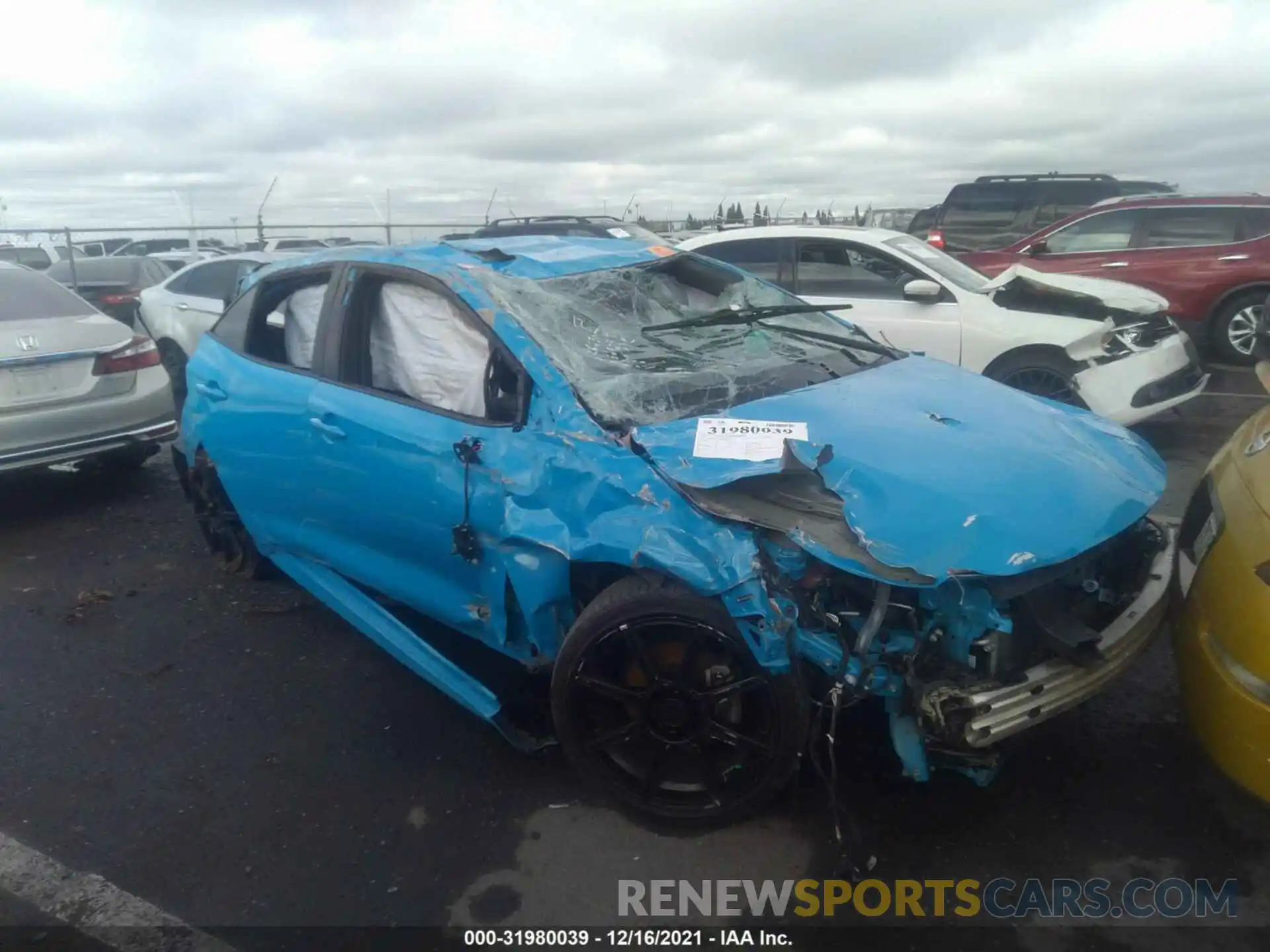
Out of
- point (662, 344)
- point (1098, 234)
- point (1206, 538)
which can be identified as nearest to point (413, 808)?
point (662, 344)

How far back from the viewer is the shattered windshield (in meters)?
3.23

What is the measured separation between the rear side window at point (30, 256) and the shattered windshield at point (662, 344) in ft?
52.5

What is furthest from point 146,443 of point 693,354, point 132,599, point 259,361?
point 693,354

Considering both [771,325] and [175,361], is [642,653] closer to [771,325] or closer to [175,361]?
[771,325]

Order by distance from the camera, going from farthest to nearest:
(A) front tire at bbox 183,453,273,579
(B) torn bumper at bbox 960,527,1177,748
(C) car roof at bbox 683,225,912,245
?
(C) car roof at bbox 683,225,912,245, (A) front tire at bbox 183,453,273,579, (B) torn bumper at bbox 960,527,1177,748

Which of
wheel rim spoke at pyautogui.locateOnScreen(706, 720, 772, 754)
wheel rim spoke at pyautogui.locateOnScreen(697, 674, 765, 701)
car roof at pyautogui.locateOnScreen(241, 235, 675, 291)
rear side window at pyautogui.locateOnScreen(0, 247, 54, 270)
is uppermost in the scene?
car roof at pyautogui.locateOnScreen(241, 235, 675, 291)

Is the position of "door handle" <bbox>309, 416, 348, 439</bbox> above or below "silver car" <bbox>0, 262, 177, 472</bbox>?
above

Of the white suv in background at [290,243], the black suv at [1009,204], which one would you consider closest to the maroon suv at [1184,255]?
the black suv at [1009,204]

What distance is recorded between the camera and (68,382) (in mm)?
5887

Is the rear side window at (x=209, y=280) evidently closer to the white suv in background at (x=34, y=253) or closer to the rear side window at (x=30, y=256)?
the white suv in background at (x=34, y=253)

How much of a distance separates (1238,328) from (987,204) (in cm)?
447

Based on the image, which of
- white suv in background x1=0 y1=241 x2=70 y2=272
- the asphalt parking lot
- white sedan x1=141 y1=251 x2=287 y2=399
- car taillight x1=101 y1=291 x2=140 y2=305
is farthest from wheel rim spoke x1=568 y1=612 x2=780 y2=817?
white suv in background x1=0 y1=241 x2=70 y2=272

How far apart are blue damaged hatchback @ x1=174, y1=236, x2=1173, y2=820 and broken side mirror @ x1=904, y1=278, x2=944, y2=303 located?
9.92 feet

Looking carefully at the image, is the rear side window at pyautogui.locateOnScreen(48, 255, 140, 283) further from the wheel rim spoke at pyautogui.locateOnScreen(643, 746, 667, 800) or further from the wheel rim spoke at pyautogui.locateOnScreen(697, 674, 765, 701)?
the wheel rim spoke at pyautogui.locateOnScreen(697, 674, 765, 701)
